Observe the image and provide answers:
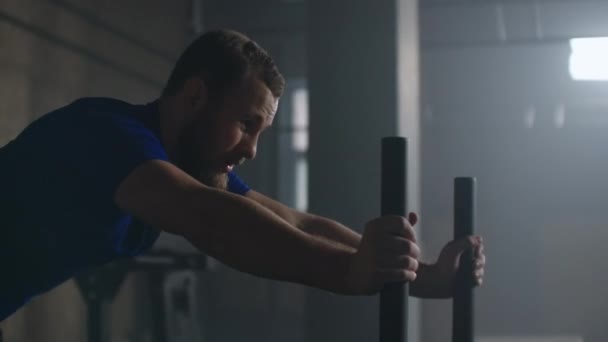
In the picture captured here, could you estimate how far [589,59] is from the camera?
1002cm

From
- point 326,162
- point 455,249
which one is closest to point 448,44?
point 326,162

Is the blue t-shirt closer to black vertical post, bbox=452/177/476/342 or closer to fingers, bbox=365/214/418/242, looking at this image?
fingers, bbox=365/214/418/242

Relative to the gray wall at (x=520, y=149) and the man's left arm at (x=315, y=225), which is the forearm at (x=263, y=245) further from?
the gray wall at (x=520, y=149)

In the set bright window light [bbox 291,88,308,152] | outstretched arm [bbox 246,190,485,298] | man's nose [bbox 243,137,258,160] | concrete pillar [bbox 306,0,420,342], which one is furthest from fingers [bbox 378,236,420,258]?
bright window light [bbox 291,88,308,152]

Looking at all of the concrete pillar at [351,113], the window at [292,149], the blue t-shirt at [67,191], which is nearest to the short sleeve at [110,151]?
the blue t-shirt at [67,191]

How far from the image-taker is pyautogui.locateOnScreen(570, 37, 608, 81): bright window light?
984cm

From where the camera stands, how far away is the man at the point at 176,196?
1.45 m

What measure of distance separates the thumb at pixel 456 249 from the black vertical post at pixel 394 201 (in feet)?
1.78

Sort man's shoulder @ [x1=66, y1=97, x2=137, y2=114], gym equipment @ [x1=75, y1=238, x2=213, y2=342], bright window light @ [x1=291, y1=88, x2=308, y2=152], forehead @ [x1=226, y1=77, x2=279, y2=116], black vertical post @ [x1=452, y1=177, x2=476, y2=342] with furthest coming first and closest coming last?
1. bright window light @ [x1=291, y1=88, x2=308, y2=152]
2. gym equipment @ [x1=75, y1=238, x2=213, y2=342]
3. black vertical post @ [x1=452, y1=177, x2=476, y2=342]
4. forehead @ [x1=226, y1=77, x2=279, y2=116]
5. man's shoulder @ [x1=66, y1=97, x2=137, y2=114]

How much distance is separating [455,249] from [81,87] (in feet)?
20.3

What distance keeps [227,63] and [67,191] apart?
18.2 inches

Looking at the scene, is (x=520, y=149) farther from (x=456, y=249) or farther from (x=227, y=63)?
(x=227, y=63)

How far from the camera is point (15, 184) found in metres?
1.69

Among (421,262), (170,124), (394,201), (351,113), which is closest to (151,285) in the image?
(351,113)
